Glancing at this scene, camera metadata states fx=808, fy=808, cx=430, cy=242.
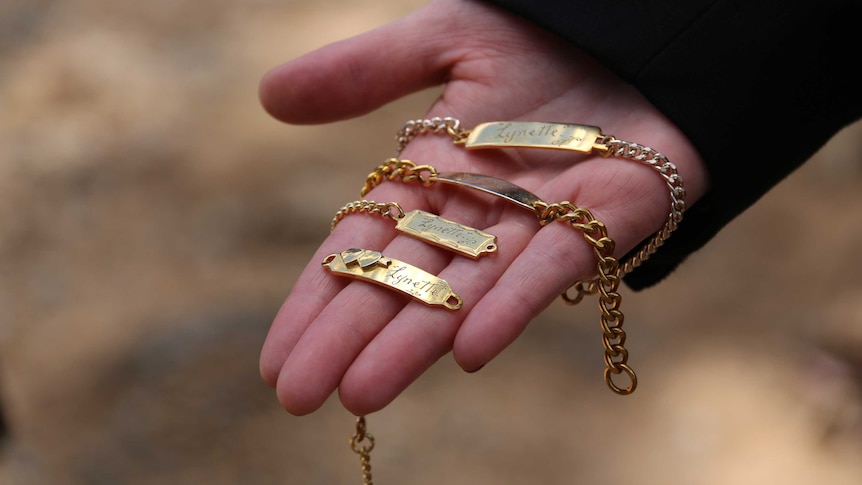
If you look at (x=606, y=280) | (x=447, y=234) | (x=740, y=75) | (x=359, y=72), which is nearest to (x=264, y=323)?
(x=359, y=72)

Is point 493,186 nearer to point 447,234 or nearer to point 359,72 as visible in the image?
point 447,234

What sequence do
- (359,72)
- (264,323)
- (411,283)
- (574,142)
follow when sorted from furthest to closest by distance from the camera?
(264,323) → (359,72) → (574,142) → (411,283)

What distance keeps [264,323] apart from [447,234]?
136 cm

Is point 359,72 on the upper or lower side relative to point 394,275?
upper

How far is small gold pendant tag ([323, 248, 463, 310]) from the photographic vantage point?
132 centimetres

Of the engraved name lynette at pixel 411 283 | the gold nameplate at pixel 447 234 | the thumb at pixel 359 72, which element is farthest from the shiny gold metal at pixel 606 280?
the thumb at pixel 359 72

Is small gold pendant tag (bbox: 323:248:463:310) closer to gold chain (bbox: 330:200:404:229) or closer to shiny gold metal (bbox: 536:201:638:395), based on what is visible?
gold chain (bbox: 330:200:404:229)

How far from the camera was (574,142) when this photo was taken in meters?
1.58

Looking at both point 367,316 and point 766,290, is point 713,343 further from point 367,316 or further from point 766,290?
point 367,316

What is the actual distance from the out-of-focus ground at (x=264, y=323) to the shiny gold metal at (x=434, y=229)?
1.07m

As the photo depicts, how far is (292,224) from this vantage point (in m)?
2.98

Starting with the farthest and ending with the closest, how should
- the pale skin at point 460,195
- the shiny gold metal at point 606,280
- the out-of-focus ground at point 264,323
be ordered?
the out-of-focus ground at point 264,323 → the shiny gold metal at point 606,280 → the pale skin at point 460,195

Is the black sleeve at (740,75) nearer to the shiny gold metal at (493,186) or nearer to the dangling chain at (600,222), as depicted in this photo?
the dangling chain at (600,222)

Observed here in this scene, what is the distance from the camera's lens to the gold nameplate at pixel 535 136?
157 cm
